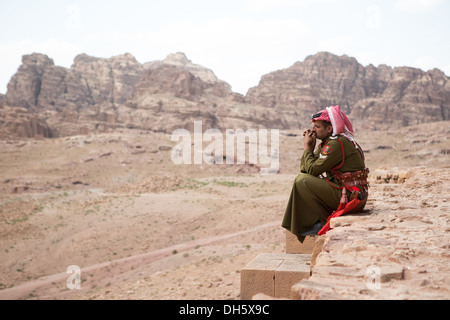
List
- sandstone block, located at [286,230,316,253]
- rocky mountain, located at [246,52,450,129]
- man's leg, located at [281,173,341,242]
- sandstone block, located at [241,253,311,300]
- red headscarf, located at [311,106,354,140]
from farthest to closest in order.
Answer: rocky mountain, located at [246,52,450,129] < sandstone block, located at [286,230,316,253] < red headscarf, located at [311,106,354,140] < man's leg, located at [281,173,341,242] < sandstone block, located at [241,253,311,300]

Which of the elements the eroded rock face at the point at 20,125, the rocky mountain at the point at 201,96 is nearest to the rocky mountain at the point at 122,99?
the rocky mountain at the point at 201,96

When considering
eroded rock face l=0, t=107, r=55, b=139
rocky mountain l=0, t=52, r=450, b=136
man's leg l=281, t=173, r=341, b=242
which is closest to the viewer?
man's leg l=281, t=173, r=341, b=242

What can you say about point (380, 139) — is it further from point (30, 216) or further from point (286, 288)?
point (286, 288)

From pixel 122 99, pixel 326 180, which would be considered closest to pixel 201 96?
pixel 122 99

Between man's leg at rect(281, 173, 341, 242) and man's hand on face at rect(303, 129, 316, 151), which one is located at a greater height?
man's hand on face at rect(303, 129, 316, 151)

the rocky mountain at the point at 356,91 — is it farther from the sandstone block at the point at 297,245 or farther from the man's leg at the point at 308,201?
the man's leg at the point at 308,201

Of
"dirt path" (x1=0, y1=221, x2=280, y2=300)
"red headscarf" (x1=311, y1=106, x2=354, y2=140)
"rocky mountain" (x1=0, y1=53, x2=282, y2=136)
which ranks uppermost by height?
"rocky mountain" (x1=0, y1=53, x2=282, y2=136)

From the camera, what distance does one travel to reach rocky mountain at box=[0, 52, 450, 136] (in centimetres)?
6962

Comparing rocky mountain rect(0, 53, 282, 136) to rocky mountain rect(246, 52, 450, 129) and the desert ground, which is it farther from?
the desert ground

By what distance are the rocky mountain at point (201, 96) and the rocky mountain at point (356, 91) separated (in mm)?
255

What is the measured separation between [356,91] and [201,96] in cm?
5660

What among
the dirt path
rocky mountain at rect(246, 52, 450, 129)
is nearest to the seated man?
the dirt path

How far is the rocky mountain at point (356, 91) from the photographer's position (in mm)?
90625

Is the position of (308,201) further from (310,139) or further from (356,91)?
(356,91)
